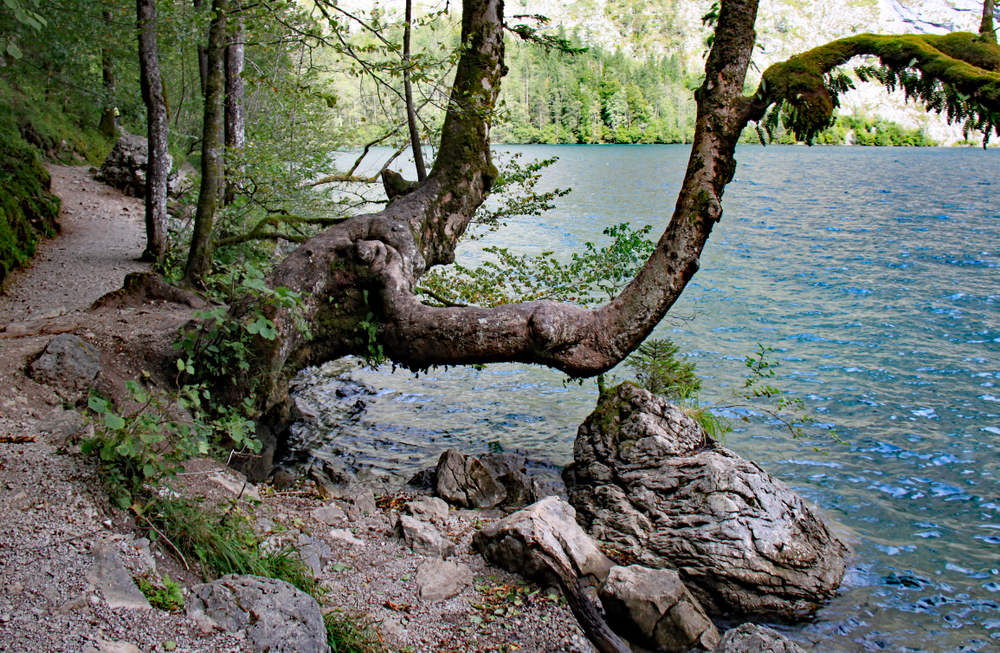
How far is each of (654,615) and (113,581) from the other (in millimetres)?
4071

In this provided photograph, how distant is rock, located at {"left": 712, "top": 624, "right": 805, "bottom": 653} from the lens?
4.78 metres

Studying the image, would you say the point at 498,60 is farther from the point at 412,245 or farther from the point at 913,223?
the point at 913,223

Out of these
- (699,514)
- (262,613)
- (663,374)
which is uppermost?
(262,613)

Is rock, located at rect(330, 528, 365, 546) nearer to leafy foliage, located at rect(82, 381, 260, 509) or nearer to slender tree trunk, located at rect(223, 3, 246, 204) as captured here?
leafy foliage, located at rect(82, 381, 260, 509)

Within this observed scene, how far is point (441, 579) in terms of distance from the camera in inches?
221

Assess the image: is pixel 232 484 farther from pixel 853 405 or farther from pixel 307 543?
pixel 853 405

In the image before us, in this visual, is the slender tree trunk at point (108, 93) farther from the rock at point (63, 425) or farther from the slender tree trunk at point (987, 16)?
the slender tree trunk at point (987, 16)

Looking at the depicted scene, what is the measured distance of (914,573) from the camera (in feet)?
22.7

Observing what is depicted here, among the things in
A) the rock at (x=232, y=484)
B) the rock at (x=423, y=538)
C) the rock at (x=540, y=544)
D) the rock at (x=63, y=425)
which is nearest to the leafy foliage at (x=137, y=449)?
the rock at (x=63, y=425)

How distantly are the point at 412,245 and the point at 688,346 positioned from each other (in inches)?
342

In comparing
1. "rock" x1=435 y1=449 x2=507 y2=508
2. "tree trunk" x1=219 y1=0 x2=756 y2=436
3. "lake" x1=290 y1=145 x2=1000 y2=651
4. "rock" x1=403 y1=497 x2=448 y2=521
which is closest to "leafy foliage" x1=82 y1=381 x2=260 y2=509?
"tree trunk" x1=219 y1=0 x2=756 y2=436

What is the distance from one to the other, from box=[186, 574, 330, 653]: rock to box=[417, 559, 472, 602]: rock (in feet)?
5.02

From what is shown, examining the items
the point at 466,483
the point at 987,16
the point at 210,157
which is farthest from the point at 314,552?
the point at 987,16

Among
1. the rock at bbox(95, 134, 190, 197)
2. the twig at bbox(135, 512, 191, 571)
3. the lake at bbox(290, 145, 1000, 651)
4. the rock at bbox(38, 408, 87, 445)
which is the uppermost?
the rock at bbox(95, 134, 190, 197)
